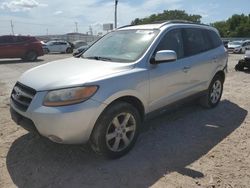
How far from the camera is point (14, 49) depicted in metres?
19.4

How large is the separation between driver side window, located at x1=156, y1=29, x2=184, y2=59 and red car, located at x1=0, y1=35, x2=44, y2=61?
16.4 metres

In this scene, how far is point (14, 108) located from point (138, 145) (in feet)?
5.95

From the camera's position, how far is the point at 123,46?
4738 mm

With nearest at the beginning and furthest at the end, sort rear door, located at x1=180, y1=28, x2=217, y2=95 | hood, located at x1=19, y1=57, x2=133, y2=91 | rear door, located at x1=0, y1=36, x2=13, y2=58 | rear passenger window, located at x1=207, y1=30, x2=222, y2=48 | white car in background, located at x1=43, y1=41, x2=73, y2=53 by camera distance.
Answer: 1. hood, located at x1=19, y1=57, x2=133, y2=91
2. rear door, located at x1=180, y1=28, x2=217, y2=95
3. rear passenger window, located at x1=207, y1=30, x2=222, y2=48
4. rear door, located at x1=0, y1=36, x2=13, y2=58
5. white car in background, located at x1=43, y1=41, x2=73, y2=53

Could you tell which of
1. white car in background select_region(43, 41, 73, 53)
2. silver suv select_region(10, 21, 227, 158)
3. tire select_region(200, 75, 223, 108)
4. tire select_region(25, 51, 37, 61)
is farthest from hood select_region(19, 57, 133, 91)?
white car in background select_region(43, 41, 73, 53)

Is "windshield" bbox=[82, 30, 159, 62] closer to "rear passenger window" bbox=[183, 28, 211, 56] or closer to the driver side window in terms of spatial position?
the driver side window

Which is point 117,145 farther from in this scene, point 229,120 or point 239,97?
point 239,97

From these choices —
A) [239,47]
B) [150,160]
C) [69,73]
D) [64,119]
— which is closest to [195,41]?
[150,160]

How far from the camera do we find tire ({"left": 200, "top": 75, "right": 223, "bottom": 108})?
6.21m

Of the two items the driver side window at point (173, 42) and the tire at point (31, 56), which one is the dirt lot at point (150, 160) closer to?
the driver side window at point (173, 42)

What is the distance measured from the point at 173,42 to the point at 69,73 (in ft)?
6.47

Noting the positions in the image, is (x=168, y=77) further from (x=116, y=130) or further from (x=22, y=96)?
(x=22, y=96)

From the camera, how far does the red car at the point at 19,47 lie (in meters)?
19.1

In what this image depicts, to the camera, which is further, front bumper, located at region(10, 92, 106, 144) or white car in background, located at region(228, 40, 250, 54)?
white car in background, located at region(228, 40, 250, 54)
